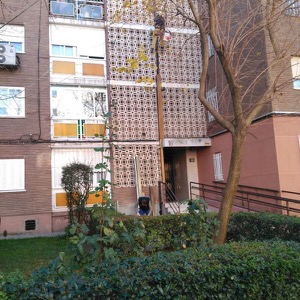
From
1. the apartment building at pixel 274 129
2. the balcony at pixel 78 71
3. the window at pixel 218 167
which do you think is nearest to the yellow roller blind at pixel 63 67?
the balcony at pixel 78 71

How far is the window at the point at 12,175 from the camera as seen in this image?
43.9 ft

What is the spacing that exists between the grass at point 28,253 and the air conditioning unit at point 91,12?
34.3 ft

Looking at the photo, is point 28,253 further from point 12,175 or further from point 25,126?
point 25,126

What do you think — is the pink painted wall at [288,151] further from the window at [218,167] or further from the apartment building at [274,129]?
the window at [218,167]

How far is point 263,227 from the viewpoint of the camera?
7.27m

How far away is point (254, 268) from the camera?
349 centimetres

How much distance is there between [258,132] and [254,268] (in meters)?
9.94

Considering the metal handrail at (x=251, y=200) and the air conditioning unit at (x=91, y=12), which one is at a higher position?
the air conditioning unit at (x=91, y=12)

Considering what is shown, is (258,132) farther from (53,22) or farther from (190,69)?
(53,22)

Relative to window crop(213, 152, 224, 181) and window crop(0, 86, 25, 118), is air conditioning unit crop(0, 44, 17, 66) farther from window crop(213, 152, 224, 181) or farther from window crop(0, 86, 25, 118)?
window crop(213, 152, 224, 181)

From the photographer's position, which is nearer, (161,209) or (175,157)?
(161,209)

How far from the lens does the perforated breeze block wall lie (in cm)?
1499

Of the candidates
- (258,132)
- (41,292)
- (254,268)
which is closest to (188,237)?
(254,268)

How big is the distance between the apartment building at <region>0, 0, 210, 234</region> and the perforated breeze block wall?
0.05 metres
